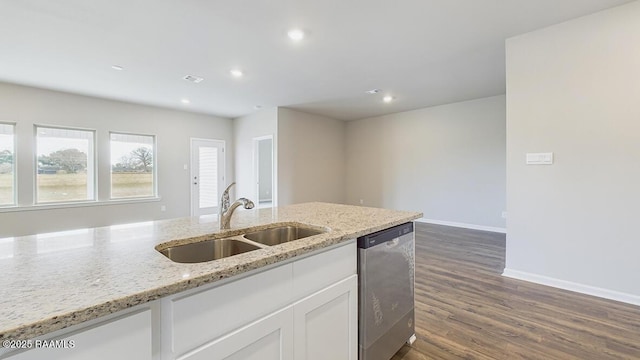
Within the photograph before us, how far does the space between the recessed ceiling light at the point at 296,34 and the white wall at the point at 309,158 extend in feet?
10.3

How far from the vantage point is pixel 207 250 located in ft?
4.67

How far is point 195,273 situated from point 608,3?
12.1 ft

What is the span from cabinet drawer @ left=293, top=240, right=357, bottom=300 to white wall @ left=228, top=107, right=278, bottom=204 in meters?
4.68

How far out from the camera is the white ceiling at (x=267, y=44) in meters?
2.38

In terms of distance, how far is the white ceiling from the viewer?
93.7 inches

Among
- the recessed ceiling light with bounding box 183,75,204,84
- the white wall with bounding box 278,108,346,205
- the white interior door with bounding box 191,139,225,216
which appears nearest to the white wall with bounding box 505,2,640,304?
the recessed ceiling light with bounding box 183,75,204,84

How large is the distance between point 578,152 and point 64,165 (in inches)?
294

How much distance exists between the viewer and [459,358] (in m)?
1.74

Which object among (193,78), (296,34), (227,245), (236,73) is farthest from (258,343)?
(193,78)

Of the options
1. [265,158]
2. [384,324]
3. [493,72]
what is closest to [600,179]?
[493,72]

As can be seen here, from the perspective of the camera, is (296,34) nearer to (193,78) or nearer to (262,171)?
(193,78)

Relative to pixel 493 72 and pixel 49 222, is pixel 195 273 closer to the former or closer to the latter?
pixel 493 72

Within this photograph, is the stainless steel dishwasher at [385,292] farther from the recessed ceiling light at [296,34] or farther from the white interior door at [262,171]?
the white interior door at [262,171]

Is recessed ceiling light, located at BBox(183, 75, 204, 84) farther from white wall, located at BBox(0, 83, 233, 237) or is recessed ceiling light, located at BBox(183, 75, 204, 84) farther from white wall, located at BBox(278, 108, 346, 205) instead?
white wall, located at BBox(0, 83, 233, 237)
